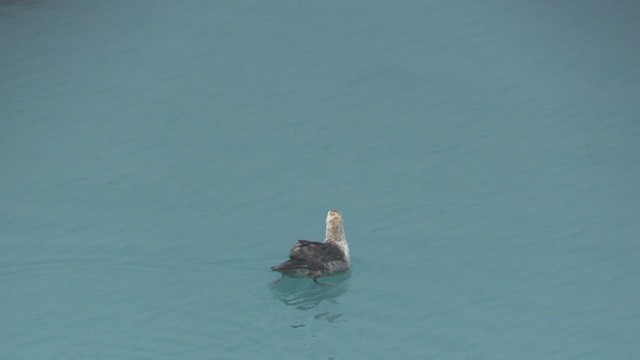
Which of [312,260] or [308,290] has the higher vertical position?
[312,260]

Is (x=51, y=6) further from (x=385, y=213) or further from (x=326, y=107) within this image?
(x=385, y=213)

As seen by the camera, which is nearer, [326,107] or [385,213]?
[385,213]

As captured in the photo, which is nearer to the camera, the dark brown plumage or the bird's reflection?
the bird's reflection

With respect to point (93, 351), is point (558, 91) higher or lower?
higher

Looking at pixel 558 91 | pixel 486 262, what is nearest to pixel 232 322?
pixel 486 262

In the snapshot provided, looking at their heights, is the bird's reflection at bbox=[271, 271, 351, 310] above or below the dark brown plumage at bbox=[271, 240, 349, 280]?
below
